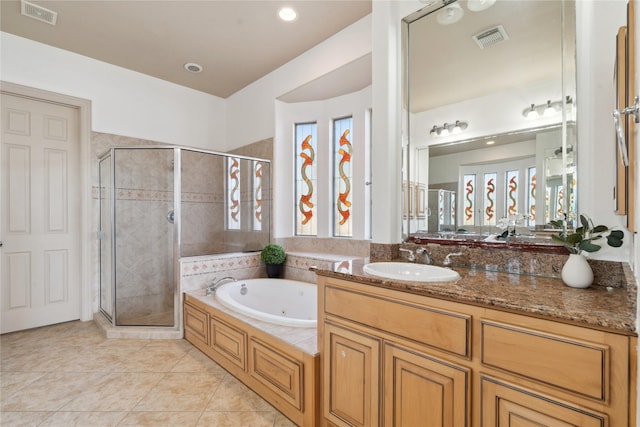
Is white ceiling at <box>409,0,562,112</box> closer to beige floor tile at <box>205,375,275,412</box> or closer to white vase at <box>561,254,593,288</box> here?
white vase at <box>561,254,593,288</box>

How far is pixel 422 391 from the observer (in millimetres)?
1186

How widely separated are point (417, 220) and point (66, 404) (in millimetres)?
2401

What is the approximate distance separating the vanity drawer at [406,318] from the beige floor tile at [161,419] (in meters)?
1.00

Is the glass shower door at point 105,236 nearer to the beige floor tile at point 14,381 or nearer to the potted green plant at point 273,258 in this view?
the beige floor tile at point 14,381

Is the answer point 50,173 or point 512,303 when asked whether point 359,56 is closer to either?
point 512,303

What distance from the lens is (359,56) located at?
2.58 meters

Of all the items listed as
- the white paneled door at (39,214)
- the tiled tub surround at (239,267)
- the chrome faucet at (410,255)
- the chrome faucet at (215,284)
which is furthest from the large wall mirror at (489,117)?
the white paneled door at (39,214)

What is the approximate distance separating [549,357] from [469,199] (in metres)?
1.01

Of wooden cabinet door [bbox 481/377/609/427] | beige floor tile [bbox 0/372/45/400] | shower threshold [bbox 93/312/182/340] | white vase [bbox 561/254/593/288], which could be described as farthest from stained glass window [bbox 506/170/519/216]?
beige floor tile [bbox 0/372/45/400]

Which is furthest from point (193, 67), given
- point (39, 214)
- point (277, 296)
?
point (277, 296)

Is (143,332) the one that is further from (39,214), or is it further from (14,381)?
(39,214)

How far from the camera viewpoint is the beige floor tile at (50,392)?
71.5 inches

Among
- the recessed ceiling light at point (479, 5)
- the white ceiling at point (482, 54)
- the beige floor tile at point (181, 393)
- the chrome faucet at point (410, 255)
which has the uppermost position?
the recessed ceiling light at point (479, 5)

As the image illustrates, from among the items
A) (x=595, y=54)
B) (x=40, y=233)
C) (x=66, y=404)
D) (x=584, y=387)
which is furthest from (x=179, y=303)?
(x=595, y=54)
